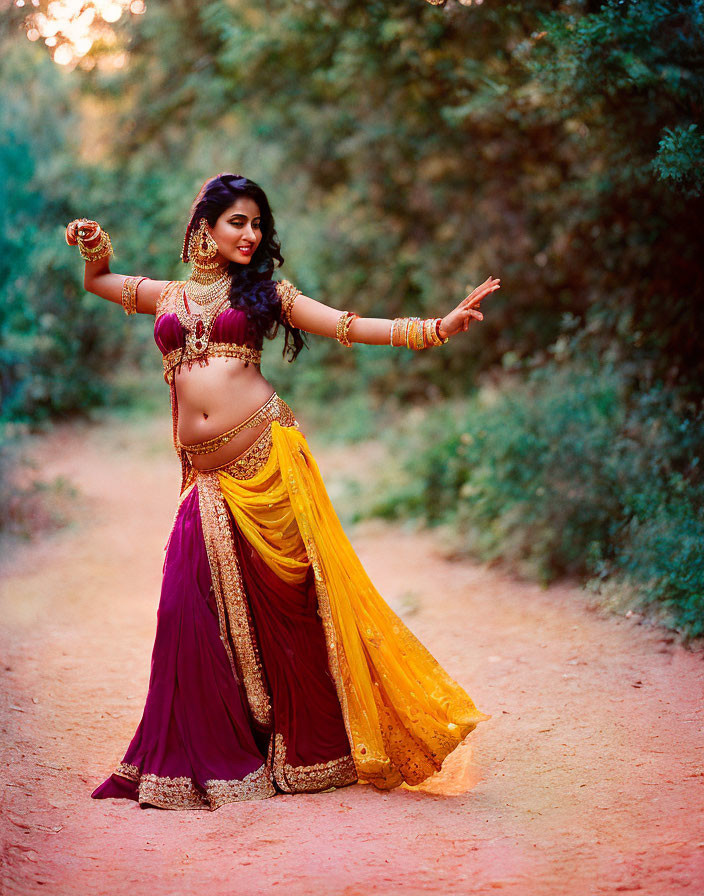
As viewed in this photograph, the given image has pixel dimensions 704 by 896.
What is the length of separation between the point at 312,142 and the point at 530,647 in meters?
8.79

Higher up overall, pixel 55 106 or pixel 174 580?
pixel 55 106

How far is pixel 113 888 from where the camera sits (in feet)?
9.32

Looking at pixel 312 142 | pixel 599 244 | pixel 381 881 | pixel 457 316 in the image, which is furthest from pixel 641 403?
pixel 312 142

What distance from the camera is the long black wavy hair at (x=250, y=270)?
3672 mm

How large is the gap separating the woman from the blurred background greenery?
2098 millimetres

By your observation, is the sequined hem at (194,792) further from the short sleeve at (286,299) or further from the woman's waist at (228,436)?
the short sleeve at (286,299)

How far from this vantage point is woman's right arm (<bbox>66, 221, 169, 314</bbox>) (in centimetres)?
379

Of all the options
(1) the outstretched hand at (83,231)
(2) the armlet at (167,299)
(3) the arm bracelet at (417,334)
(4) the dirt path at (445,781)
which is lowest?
(4) the dirt path at (445,781)

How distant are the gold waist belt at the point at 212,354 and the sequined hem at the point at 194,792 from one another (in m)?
1.60

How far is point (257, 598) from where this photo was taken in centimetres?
367

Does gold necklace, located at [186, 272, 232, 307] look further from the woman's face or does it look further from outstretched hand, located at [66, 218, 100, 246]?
outstretched hand, located at [66, 218, 100, 246]

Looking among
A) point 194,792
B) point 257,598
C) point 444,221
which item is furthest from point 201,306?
point 444,221

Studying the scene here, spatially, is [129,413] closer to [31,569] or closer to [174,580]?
[31,569]

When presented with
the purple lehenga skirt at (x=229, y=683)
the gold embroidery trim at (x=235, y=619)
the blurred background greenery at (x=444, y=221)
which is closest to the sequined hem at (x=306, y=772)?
the purple lehenga skirt at (x=229, y=683)
